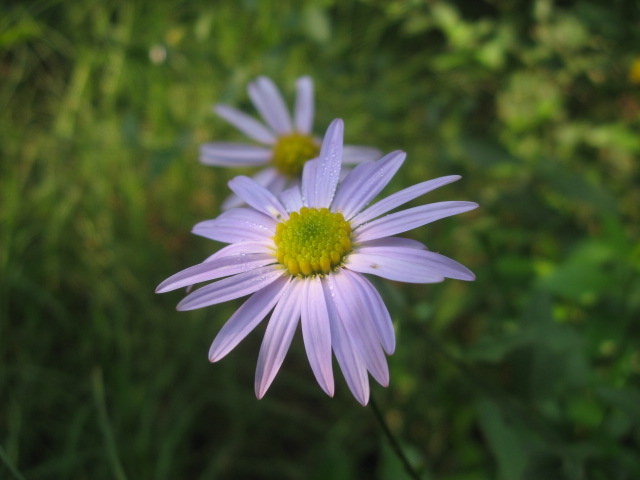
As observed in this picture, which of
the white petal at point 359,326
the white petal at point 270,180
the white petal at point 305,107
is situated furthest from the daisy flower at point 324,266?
the white petal at point 305,107

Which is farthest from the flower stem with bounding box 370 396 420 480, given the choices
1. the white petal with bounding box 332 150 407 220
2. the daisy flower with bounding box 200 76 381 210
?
the daisy flower with bounding box 200 76 381 210

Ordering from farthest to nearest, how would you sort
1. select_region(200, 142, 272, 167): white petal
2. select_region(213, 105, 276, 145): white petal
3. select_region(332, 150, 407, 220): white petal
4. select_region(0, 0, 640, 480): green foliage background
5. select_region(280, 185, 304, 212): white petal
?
select_region(213, 105, 276, 145): white petal < select_region(200, 142, 272, 167): white petal < select_region(0, 0, 640, 480): green foliage background < select_region(280, 185, 304, 212): white petal < select_region(332, 150, 407, 220): white petal

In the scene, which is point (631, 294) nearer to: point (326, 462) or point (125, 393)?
point (326, 462)

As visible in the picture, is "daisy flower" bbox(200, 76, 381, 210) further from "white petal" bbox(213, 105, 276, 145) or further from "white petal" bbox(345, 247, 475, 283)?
"white petal" bbox(345, 247, 475, 283)

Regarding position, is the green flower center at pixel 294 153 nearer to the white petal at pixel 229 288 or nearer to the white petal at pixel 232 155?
the white petal at pixel 232 155

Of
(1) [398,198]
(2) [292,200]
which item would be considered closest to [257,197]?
(2) [292,200]
